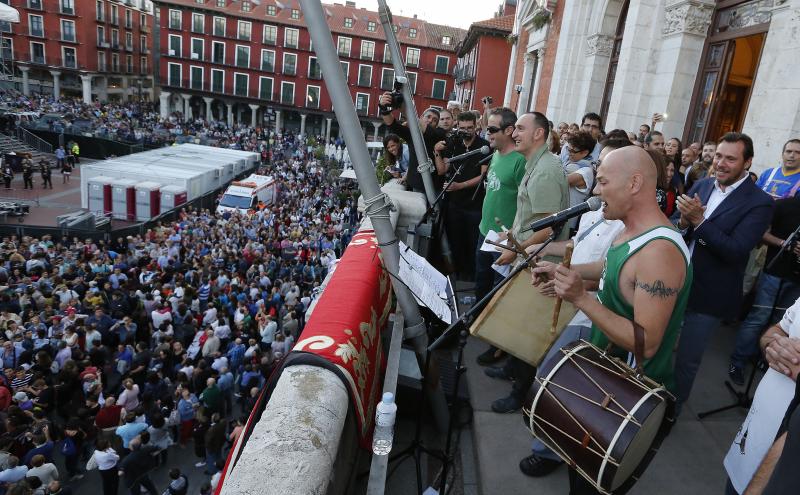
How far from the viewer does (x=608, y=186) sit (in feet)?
7.29

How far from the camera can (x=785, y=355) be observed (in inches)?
72.3

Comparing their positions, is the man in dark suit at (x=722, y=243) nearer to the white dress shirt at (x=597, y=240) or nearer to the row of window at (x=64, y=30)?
the white dress shirt at (x=597, y=240)

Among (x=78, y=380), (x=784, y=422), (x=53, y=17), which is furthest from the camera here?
(x=53, y=17)

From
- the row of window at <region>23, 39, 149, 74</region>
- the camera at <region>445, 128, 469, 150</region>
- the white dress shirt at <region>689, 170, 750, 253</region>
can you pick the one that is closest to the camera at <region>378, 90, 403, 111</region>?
the camera at <region>445, 128, 469, 150</region>

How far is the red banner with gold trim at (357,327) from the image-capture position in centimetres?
222

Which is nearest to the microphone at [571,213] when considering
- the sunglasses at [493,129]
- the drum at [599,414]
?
the drum at [599,414]

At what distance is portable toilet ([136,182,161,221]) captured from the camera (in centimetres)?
2328

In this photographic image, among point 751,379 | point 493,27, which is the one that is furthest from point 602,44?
point 493,27

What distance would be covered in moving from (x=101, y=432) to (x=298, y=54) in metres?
52.8

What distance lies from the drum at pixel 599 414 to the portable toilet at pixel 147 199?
24.8m

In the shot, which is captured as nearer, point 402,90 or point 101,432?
point 402,90

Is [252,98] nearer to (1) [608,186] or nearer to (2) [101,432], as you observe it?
(2) [101,432]

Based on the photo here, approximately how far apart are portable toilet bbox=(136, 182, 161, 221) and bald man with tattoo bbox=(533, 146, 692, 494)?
2458cm

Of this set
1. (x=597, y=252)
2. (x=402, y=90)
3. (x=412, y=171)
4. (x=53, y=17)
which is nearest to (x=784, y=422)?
(x=597, y=252)
